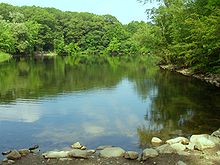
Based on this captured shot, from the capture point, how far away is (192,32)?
107ft

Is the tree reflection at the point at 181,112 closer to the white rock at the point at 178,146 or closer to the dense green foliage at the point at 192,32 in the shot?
the white rock at the point at 178,146

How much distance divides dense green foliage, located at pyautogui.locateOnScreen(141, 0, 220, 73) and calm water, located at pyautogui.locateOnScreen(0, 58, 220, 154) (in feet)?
11.5

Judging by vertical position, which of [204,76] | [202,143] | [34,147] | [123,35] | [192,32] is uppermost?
[123,35]

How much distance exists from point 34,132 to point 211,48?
1803 centimetres

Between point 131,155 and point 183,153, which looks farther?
point 183,153

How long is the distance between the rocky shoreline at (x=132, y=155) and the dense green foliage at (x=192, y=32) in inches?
540

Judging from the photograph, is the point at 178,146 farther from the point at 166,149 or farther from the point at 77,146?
the point at 77,146

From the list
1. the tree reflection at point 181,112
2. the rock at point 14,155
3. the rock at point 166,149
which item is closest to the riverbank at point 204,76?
the tree reflection at point 181,112

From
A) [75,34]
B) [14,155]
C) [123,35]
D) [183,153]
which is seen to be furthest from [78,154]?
[123,35]

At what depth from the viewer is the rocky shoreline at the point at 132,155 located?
1093 centimetres

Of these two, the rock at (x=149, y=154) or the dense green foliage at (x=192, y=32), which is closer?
the rock at (x=149, y=154)

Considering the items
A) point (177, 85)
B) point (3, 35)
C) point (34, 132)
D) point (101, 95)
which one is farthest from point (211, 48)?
point (3, 35)

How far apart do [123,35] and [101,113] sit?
294ft

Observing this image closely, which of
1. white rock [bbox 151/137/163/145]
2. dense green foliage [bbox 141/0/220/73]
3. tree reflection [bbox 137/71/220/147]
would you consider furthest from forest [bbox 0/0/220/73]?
white rock [bbox 151/137/163/145]
